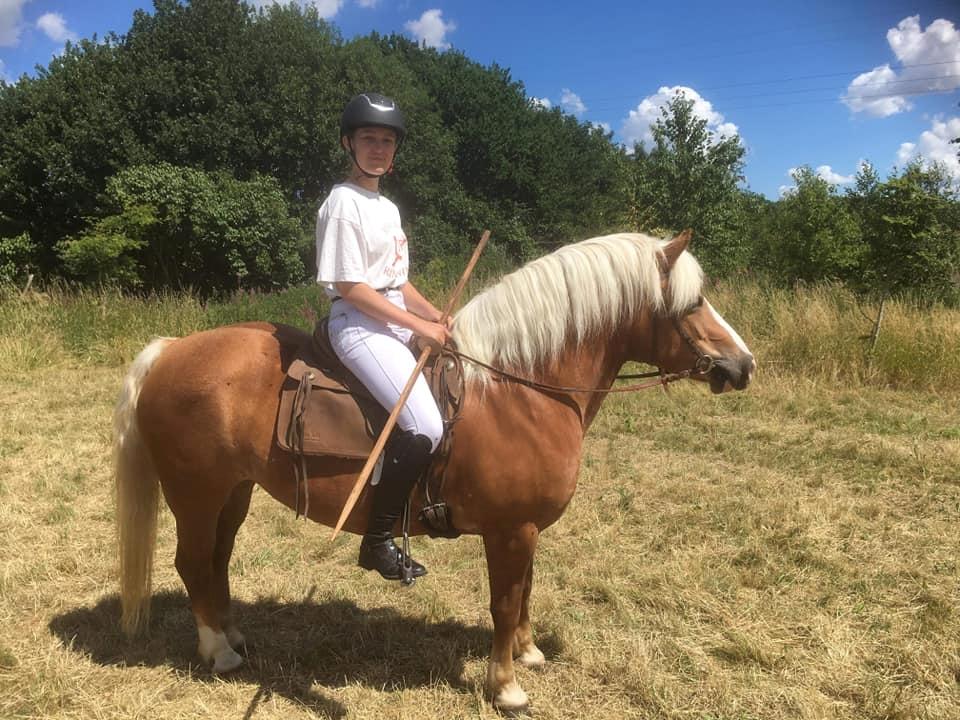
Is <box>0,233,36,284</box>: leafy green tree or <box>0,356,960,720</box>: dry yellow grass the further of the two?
<box>0,233,36,284</box>: leafy green tree

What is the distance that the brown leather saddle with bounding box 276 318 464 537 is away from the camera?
8.25 ft

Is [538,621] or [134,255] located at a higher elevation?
[134,255]

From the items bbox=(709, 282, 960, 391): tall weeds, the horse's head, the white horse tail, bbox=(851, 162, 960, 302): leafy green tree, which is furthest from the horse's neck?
bbox=(851, 162, 960, 302): leafy green tree

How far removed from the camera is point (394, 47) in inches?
1355

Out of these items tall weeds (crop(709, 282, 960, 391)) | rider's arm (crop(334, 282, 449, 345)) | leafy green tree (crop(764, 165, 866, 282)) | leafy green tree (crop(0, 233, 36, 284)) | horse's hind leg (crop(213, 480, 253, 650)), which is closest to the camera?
rider's arm (crop(334, 282, 449, 345))

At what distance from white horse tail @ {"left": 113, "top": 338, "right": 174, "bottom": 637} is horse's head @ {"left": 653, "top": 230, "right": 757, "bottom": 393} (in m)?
2.49

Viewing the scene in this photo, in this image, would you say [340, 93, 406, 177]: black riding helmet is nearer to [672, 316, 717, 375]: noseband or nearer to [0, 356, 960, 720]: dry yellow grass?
[672, 316, 717, 375]: noseband

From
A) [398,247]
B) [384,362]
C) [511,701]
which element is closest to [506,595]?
[511,701]

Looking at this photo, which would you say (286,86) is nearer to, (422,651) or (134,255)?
(134,255)

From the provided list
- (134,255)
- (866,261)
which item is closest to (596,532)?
(866,261)

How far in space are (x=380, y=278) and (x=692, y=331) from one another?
1.39 m

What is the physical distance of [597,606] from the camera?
351 centimetres

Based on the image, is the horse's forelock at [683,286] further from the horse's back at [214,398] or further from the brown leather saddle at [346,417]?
the horse's back at [214,398]

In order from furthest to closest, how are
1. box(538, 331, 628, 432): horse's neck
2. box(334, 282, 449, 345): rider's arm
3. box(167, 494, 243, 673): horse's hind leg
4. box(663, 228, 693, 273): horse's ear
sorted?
box(167, 494, 243, 673): horse's hind leg
box(538, 331, 628, 432): horse's neck
box(663, 228, 693, 273): horse's ear
box(334, 282, 449, 345): rider's arm
